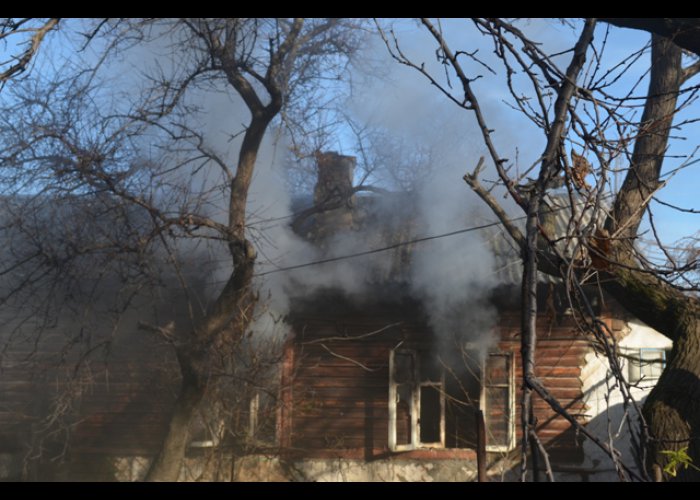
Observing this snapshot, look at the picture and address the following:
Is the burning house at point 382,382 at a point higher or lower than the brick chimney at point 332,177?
lower

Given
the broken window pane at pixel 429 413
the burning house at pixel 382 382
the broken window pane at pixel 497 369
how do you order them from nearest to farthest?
the burning house at pixel 382 382, the broken window pane at pixel 497 369, the broken window pane at pixel 429 413

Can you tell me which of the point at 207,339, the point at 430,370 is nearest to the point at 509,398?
the point at 430,370

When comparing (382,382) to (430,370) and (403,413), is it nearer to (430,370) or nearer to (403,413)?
(403,413)

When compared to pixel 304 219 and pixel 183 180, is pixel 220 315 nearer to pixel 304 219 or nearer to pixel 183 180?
pixel 183 180

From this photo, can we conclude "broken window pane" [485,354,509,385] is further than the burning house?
Yes

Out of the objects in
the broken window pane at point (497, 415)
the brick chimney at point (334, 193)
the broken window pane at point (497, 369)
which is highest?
the brick chimney at point (334, 193)

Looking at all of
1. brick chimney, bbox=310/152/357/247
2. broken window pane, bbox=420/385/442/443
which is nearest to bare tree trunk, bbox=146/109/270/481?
brick chimney, bbox=310/152/357/247

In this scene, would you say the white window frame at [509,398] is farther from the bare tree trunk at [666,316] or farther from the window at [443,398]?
the bare tree trunk at [666,316]

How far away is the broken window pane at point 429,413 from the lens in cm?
1377

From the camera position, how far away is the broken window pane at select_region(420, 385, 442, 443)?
13.8 m

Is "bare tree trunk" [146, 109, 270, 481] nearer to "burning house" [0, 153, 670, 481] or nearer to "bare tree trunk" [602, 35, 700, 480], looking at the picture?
"burning house" [0, 153, 670, 481]

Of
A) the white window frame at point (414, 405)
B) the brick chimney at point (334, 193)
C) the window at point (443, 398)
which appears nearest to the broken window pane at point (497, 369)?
the window at point (443, 398)

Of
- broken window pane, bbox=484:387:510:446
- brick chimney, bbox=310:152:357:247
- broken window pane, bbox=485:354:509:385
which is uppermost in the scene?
brick chimney, bbox=310:152:357:247
